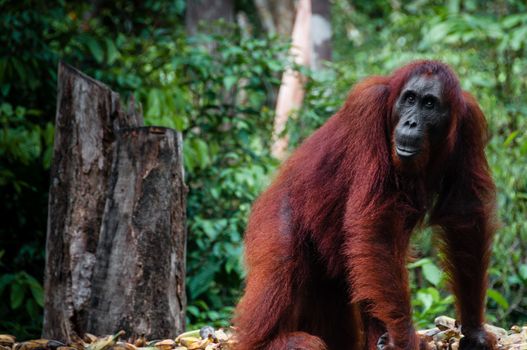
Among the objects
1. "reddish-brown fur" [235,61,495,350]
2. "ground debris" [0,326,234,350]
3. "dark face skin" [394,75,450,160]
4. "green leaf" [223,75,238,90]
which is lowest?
"ground debris" [0,326,234,350]

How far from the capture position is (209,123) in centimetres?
614

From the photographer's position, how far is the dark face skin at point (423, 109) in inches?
117

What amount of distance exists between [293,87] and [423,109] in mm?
4568

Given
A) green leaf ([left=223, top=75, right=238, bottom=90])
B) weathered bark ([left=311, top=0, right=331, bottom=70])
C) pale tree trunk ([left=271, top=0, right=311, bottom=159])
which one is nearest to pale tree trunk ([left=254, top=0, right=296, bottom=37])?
pale tree trunk ([left=271, top=0, right=311, bottom=159])

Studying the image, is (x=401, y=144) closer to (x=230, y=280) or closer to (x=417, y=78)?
(x=417, y=78)

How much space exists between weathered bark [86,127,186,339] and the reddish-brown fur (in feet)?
2.43

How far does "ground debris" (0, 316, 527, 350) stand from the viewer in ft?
11.0

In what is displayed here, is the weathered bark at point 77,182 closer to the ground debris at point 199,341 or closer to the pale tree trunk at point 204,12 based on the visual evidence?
the ground debris at point 199,341

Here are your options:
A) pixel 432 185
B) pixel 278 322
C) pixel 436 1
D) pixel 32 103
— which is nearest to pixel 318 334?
pixel 278 322

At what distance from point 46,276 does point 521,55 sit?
183 inches

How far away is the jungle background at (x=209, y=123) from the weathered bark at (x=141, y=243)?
3.96ft

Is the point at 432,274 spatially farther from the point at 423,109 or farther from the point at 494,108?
the point at 423,109

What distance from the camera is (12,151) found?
4.98 metres

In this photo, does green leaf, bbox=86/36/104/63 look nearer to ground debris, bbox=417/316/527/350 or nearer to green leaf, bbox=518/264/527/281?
ground debris, bbox=417/316/527/350
